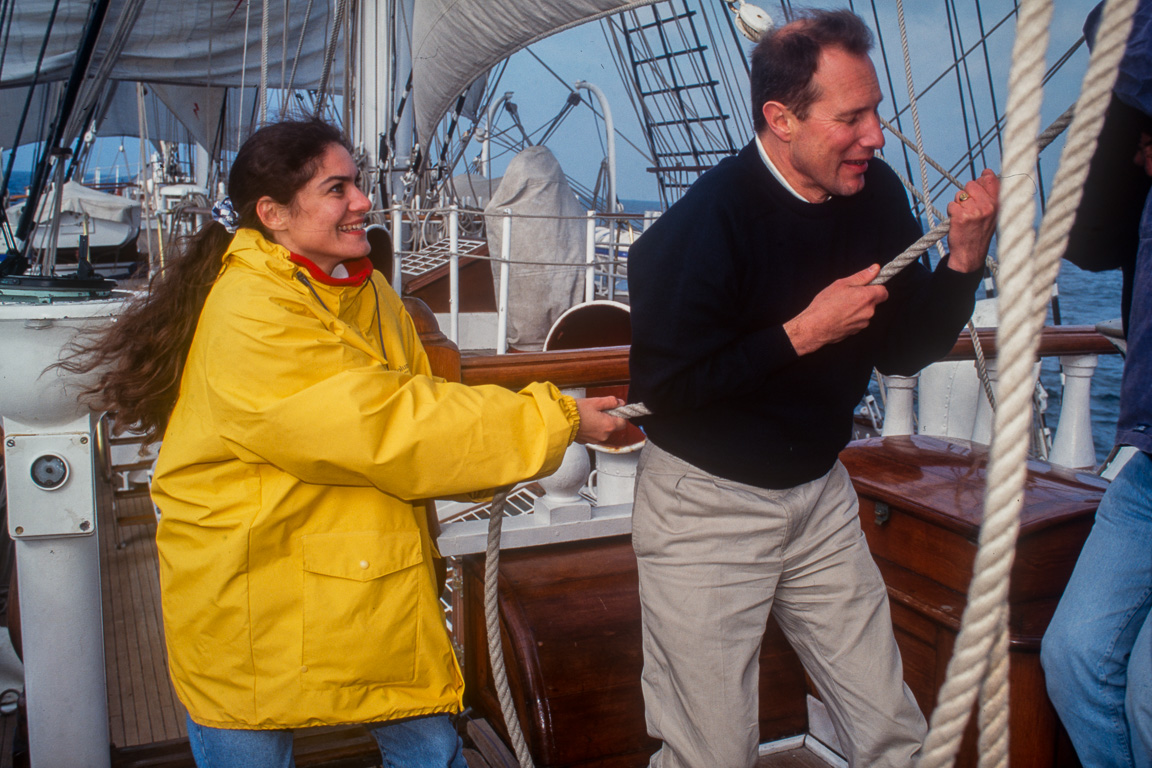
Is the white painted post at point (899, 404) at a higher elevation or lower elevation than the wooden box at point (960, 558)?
higher

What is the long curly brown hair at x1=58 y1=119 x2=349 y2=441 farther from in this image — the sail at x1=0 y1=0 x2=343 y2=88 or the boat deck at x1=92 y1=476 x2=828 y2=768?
the sail at x1=0 y1=0 x2=343 y2=88

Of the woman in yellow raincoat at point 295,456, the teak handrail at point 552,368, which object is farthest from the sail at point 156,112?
the woman in yellow raincoat at point 295,456

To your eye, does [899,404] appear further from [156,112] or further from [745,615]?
[156,112]

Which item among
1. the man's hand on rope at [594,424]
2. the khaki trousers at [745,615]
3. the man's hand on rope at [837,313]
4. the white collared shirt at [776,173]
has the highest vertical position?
the white collared shirt at [776,173]

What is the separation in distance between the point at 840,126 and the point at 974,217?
258 millimetres

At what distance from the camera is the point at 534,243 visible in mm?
6430

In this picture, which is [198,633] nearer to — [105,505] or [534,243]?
[105,505]

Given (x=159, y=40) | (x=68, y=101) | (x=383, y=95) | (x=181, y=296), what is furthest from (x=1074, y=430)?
(x=159, y=40)

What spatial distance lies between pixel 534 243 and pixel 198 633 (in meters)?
5.34

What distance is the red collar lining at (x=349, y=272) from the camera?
1365mm

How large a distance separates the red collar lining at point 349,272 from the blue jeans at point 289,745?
742mm

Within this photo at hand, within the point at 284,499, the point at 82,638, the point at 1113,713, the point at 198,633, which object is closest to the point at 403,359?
the point at 284,499

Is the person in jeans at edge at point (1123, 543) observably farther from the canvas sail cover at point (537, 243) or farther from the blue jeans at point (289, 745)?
the canvas sail cover at point (537, 243)

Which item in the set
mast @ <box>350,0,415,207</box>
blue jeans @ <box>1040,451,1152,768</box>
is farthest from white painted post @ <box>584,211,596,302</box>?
blue jeans @ <box>1040,451,1152,768</box>
